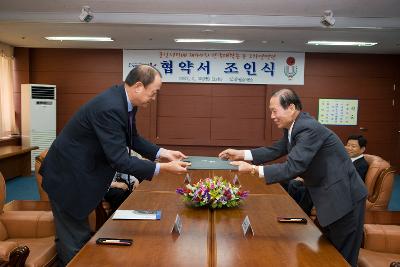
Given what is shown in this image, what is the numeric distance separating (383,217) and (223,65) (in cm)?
492

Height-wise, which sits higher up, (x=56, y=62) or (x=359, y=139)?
(x=56, y=62)

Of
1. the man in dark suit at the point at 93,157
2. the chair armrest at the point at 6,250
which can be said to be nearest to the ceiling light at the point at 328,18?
the man in dark suit at the point at 93,157

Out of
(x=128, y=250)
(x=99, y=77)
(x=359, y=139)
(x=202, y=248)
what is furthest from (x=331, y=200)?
(x=99, y=77)

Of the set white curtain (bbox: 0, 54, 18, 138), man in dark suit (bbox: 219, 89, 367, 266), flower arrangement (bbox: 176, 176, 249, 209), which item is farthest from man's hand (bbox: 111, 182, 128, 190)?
white curtain (bbox: 0, 54, 18, 138)

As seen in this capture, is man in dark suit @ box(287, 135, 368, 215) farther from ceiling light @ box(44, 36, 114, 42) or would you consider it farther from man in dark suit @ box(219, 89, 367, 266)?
ceiling light @ box(44, 36, 114, 42)

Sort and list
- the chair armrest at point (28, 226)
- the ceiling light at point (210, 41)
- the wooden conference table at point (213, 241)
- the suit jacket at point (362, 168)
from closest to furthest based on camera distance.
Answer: the wooden conference table at point (213, 241)
the chair armrest at point (28, 226)
the suit jacket at point (362, 168)
the ceiling light at point (210, 41)

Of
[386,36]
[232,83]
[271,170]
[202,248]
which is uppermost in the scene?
[386,36]

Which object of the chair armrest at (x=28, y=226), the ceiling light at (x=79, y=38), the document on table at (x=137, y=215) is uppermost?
the ceiling light at (x=79, y=38)

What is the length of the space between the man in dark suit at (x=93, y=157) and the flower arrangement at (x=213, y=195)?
1.02 feet

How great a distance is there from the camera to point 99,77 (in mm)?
7445

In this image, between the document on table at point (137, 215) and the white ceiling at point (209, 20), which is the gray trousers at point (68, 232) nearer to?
the document on table at point (137, 215)

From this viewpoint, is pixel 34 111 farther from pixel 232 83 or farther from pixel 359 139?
pixel 359 139

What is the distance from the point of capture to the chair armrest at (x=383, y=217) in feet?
9.07

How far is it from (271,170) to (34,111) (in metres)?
6.06
